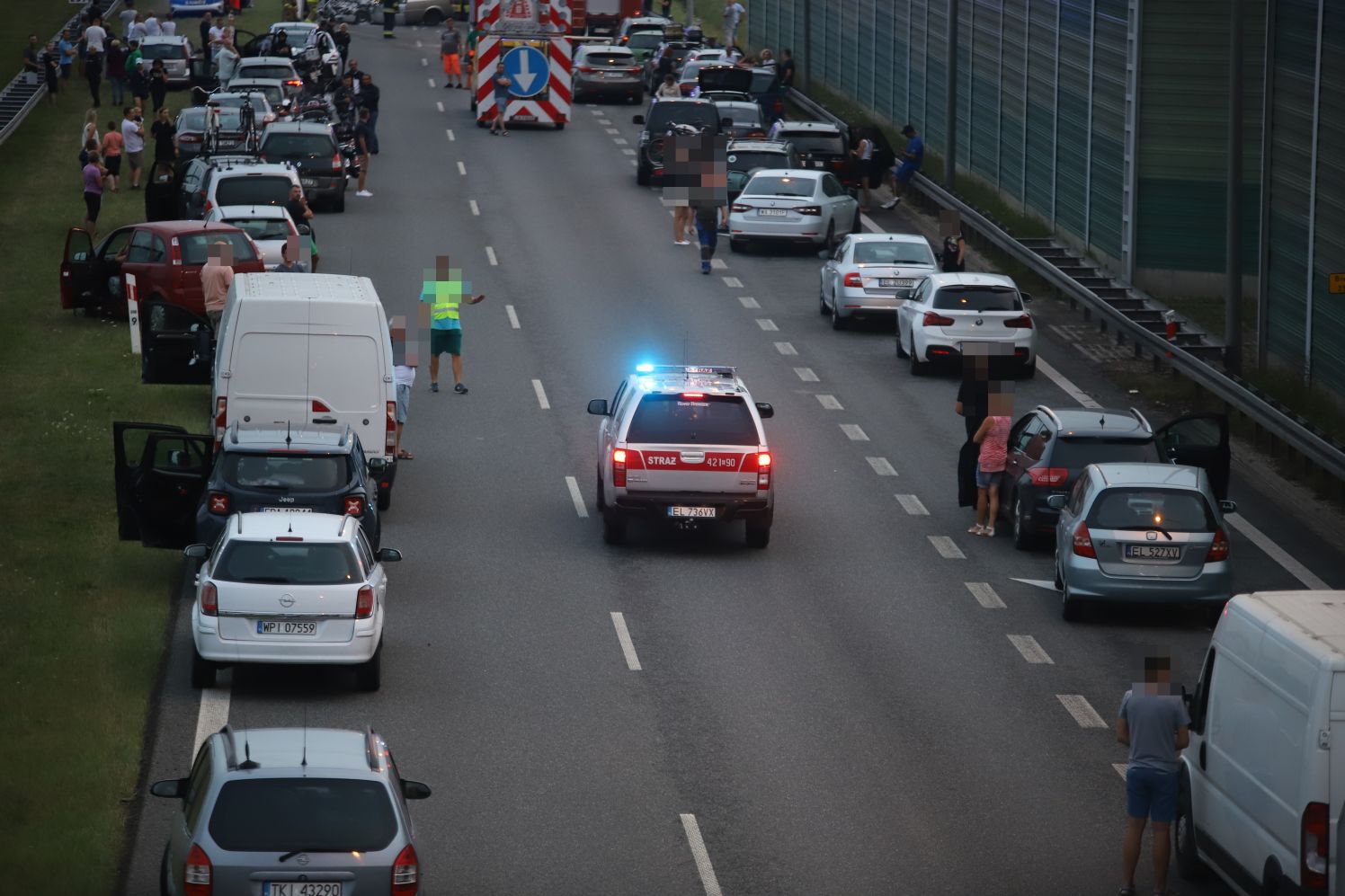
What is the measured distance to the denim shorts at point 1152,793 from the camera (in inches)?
573

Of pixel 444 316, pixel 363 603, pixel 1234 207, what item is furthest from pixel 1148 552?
pixel 444 316

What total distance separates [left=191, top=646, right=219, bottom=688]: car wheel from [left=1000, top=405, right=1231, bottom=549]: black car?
8889 mm

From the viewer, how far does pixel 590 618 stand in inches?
854

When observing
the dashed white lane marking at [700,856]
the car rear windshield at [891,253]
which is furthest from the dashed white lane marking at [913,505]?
the dashed white lane marking at [700,856]

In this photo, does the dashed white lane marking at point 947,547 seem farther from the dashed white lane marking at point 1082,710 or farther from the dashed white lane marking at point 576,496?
the dashed white lane marking at point 1082,710

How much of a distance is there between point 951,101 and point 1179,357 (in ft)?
55.9

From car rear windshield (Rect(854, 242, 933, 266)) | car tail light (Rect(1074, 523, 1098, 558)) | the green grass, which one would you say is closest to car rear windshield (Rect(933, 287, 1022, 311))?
car rear windshield (Rect(854, 242, 933, 266))

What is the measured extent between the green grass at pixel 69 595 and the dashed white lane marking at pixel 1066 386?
11.4 metres

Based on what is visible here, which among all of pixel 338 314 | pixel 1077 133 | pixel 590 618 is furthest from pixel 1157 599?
pixel 1077 133

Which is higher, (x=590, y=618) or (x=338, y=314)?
(x=338, y=314)

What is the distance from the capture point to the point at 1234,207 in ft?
100

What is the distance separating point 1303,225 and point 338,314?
1360 centimetres

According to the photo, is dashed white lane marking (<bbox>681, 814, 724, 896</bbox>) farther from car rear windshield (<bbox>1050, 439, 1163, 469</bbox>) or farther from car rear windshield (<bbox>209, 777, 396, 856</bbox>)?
car rear windshield (<bbox>1050, 439, 1163, 469</bbox>)

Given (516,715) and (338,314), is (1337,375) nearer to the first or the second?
(338,314)
